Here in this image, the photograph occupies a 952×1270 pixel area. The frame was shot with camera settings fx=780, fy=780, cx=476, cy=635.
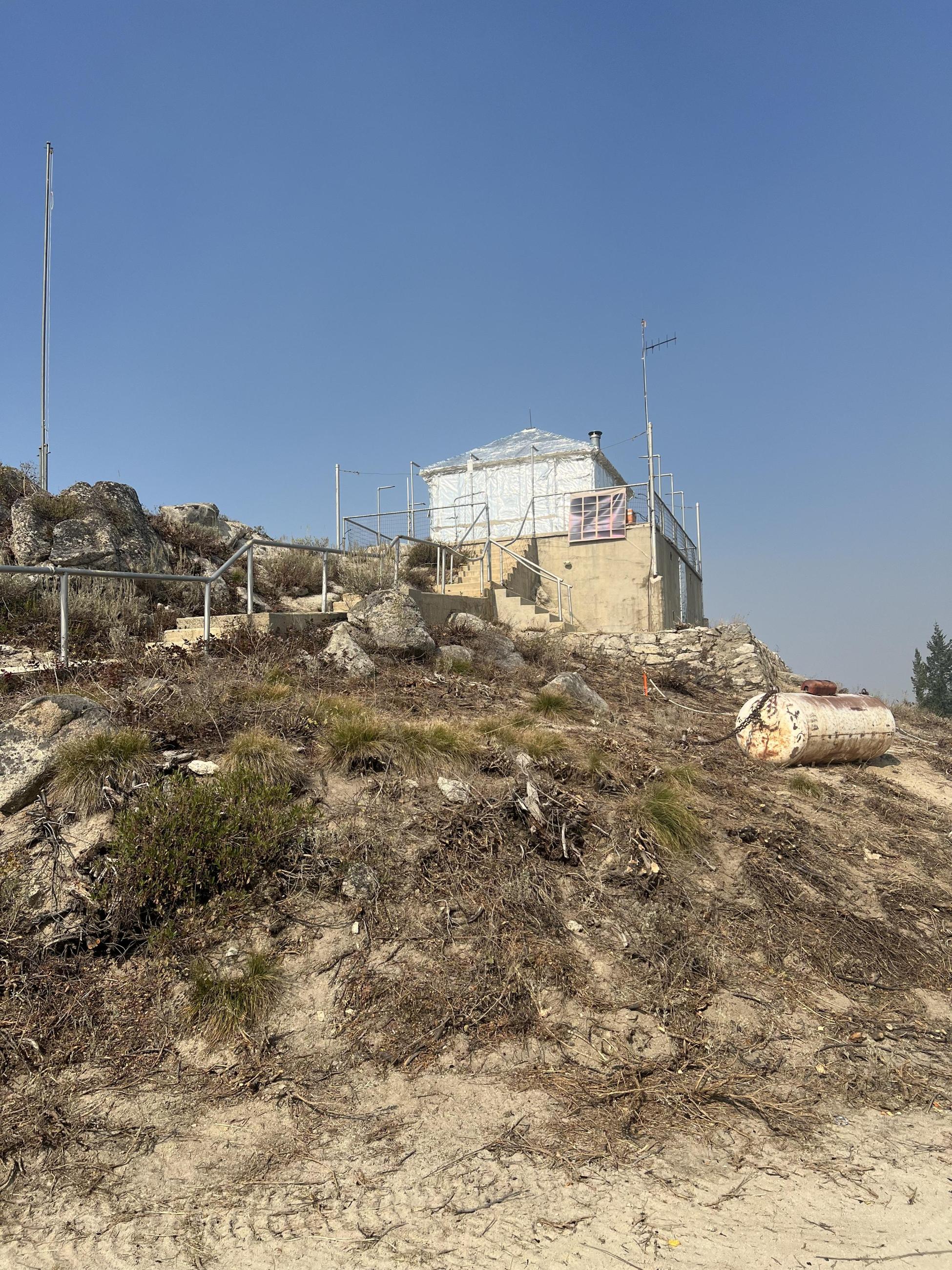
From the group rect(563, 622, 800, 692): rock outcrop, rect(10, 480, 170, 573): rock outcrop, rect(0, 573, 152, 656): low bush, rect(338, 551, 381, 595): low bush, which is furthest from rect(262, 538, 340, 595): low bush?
rect(563, 622, 800, 692): rock outcrop

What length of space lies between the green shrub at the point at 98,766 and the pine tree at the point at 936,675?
137 ft

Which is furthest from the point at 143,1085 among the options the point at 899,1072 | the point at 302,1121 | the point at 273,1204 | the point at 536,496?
the point at 536,496

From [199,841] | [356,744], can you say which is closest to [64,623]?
[356,744]

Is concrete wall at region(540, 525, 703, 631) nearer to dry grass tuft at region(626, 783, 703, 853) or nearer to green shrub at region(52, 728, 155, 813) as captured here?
dry grass tuft at region(626, 783, 703, 853)

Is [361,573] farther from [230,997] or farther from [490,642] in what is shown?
[230,997]

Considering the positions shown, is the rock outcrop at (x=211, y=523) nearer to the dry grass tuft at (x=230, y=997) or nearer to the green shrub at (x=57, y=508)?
the green shrub at (x=57, y=508)

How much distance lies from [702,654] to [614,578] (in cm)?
494

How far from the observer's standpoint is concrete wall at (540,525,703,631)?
18.4 m

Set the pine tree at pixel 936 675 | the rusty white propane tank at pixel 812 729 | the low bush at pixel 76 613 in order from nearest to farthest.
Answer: the rusty white propane tank at pixel 812 729 → the low bush at pixel 76 613 → the pine tree at pixel 936 675

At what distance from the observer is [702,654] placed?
14.2 m

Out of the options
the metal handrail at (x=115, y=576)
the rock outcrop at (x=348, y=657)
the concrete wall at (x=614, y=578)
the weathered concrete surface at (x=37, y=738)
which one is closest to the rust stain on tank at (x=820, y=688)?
the rock outcrop at (x=348, y=657)

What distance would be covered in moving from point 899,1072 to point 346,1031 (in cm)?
286

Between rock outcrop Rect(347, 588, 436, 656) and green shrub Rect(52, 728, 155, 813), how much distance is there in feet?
14.8

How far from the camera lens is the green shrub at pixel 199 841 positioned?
14.8ft
